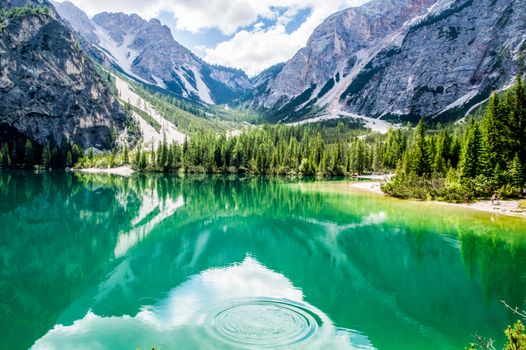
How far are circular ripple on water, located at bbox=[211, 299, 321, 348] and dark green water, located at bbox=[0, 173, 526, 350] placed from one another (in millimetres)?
90

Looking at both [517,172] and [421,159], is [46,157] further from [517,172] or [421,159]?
[517,172]

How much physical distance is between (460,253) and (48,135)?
173m

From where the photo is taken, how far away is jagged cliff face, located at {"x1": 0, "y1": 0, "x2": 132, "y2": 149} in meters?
159

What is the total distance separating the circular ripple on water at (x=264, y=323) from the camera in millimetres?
16453

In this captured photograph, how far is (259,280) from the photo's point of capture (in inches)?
976

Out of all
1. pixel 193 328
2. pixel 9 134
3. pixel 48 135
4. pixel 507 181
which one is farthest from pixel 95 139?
pixel 193 328

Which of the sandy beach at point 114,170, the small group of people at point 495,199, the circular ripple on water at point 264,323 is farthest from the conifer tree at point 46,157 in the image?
the circular ripple on water at point 264,323

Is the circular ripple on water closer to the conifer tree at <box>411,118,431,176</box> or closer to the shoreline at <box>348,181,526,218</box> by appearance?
the shoreline at <box>348,181,526,218</box>

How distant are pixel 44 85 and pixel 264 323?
18388 cm

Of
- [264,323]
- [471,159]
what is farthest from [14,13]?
[264,323]

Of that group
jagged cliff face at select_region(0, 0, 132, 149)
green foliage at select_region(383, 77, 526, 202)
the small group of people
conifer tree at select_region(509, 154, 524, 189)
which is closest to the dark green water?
the small group of people

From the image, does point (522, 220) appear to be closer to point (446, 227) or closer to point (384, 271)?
point (446, 227)

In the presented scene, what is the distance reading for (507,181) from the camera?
56.7 metres

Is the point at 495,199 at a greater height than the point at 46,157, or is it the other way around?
Answer: the point at 46,157
